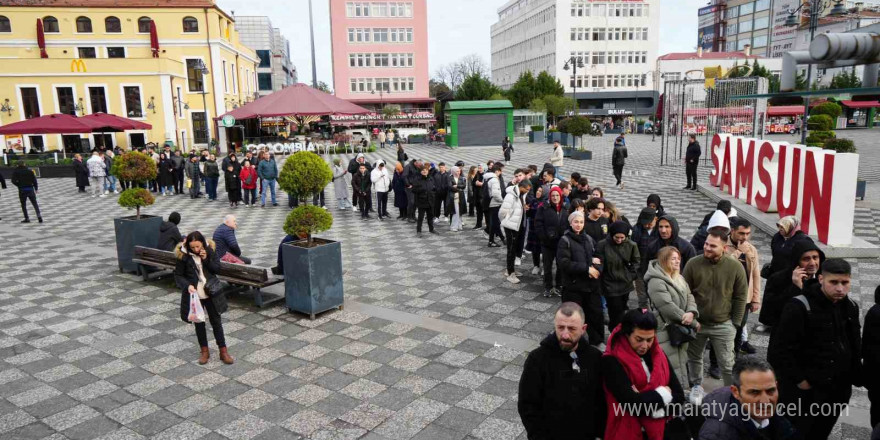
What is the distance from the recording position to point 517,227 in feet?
30.8

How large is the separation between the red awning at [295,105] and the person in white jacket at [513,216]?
7.46m

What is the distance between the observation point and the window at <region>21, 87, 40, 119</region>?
37531 mm

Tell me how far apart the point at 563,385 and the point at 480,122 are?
3517 centimetres

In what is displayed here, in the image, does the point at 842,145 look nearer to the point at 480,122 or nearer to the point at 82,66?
the point at 480,122

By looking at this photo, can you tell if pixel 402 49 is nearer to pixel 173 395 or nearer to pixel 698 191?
pixel 698 191

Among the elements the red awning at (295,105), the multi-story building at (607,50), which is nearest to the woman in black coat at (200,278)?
the red awning at (295,105)

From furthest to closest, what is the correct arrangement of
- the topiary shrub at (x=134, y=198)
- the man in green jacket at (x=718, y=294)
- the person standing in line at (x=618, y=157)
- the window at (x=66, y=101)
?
1. the window at (x=66, y=101)
2. the person standing in line at (x=618, y=157)
3. the topiary shrub at (x=134, y=198)
4. the man in green jacket at (x=718, y=294)

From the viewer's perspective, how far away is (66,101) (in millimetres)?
38406

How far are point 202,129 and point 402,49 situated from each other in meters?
27.6

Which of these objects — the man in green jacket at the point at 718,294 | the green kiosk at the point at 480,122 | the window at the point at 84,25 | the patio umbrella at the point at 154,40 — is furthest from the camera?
the window at the point at 84,25

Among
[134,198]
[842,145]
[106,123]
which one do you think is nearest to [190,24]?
[106,123]

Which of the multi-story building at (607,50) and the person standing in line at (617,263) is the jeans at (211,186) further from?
the multi-story building at (607,50)

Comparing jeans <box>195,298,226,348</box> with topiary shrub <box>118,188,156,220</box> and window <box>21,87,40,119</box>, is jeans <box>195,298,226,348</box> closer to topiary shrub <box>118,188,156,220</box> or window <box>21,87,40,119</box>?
topiary shrub <box>118,188,156,220</box>

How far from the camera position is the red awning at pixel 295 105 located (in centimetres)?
1495
